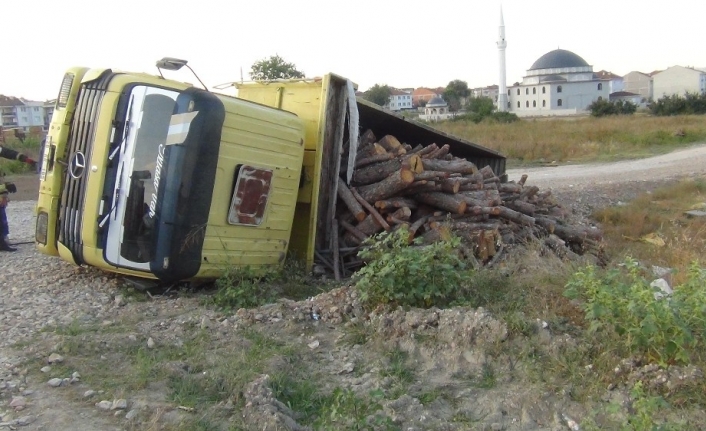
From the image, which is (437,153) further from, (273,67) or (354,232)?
(273,67)

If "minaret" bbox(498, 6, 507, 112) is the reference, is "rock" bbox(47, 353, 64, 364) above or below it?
below

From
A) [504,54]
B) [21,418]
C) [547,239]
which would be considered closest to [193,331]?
[21,418]

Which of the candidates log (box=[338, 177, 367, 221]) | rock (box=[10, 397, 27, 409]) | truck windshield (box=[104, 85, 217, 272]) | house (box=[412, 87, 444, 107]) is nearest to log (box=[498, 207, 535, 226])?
log (box=[338, 177, 367, 221])

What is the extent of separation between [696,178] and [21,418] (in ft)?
54.4

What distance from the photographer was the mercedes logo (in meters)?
6.52

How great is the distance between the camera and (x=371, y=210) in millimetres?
8164

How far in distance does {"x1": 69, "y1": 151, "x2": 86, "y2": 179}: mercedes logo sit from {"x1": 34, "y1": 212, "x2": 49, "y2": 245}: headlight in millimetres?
587

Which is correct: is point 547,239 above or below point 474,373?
above

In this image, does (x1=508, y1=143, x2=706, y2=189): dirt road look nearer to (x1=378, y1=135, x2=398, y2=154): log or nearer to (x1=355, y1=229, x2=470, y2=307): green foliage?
(x1=378, y1=135, x2=398, y2=154): log

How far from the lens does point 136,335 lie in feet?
18.0

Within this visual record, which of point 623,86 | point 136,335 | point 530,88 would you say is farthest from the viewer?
point 623,86

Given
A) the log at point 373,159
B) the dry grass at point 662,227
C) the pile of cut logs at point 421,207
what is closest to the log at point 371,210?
the pile of cut logs at point 421,207

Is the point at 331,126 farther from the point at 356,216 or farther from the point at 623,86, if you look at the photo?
the point at 623,86

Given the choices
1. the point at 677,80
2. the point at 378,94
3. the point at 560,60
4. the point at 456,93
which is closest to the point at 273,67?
the point at 378,94
